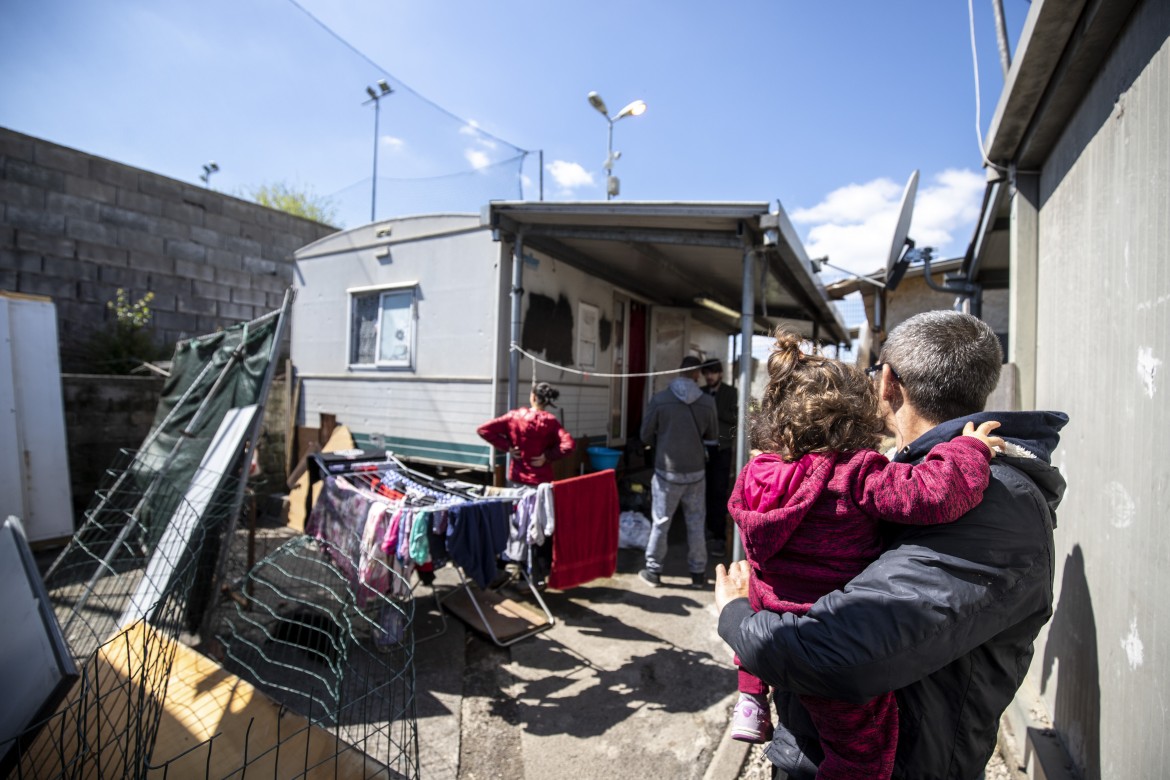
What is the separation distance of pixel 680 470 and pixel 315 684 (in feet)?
10.1

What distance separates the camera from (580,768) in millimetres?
2643

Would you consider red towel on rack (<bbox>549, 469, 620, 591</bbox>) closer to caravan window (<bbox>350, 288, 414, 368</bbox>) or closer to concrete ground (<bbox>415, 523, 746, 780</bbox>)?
concrete ground (<bbox>415, 523, 746, 780</bbox>)

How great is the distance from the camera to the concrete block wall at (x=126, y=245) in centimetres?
687

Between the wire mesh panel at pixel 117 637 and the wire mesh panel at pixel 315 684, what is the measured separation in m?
0.18

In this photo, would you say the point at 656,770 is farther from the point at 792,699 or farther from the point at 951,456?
the point at 951,456

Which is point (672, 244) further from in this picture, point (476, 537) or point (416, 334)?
point (476, 537)

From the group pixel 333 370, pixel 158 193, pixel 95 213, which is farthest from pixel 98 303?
pixel 333 370

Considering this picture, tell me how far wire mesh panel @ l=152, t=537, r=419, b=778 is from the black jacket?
4.10ft

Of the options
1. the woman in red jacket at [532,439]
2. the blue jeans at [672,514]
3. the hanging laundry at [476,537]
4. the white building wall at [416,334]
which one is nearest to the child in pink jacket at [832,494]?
the hanging laundry at [476,537]

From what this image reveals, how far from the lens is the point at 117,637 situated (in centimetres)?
204

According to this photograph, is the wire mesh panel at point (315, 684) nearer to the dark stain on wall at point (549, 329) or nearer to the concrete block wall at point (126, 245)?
the dark stain on wall at point (549, 329)

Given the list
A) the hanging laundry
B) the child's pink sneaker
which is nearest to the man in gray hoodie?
the hanging laundry

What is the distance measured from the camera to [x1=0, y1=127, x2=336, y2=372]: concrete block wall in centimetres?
687

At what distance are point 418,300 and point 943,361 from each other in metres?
5.83
